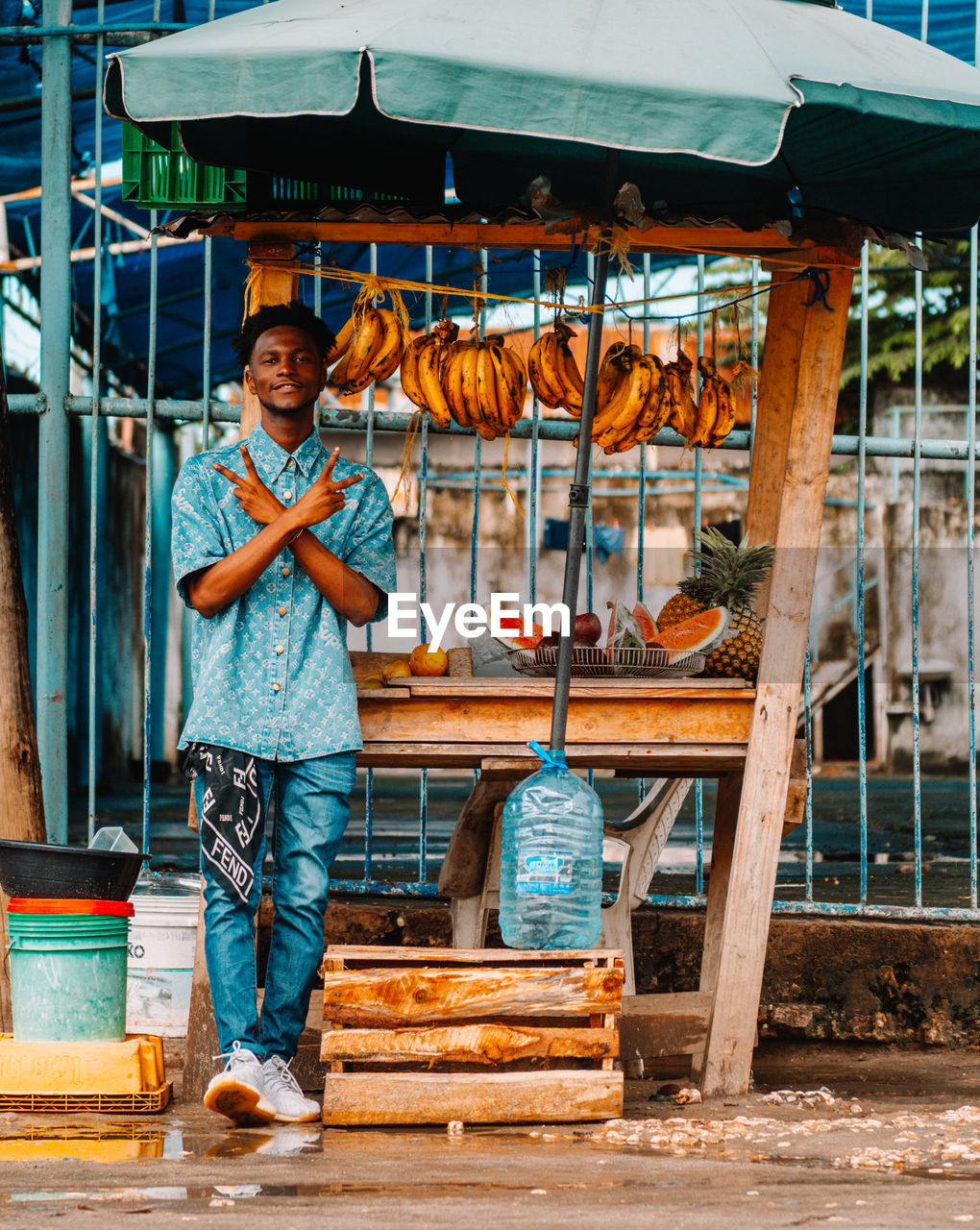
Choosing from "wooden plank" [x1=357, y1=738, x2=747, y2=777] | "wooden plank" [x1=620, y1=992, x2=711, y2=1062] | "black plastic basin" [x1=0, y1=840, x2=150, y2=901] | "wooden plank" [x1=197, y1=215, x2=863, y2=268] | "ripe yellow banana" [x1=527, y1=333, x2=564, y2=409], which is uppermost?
"wooden plank" [x1=197, y1=215, x2=863, y2=268]

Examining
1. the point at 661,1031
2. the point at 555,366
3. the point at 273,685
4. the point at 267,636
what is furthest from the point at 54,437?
the point at 661,1031

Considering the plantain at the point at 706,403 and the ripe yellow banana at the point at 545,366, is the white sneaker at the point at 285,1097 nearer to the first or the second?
the ripe yellow banana at the point at 545,366

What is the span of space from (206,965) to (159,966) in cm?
61

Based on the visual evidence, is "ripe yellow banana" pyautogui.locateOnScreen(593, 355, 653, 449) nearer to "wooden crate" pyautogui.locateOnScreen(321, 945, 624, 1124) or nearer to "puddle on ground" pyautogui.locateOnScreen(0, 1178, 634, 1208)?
"wooden crate" pyautogui.locateOnScreen(321, 945, 624, 1124)

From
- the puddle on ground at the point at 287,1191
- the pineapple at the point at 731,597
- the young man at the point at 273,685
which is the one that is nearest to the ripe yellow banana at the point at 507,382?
the young man at the point at 273,685

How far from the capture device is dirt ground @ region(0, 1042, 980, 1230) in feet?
9.06

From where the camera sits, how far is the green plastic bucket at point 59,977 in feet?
12.2

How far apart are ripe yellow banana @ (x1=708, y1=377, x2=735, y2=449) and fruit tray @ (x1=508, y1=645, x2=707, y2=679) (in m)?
0.86

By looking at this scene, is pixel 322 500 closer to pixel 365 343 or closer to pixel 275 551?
pixel 275 551

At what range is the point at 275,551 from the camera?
3.59 meters

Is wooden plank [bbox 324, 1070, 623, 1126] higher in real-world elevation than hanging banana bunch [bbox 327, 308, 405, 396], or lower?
lower

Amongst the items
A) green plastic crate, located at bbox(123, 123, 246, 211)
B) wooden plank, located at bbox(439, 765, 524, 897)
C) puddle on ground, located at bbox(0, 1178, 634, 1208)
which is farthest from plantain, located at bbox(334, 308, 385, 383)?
puddle on ground, located at bbox(0, 1178, 634, 1208)

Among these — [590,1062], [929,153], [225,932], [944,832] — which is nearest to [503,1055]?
[590,1062]

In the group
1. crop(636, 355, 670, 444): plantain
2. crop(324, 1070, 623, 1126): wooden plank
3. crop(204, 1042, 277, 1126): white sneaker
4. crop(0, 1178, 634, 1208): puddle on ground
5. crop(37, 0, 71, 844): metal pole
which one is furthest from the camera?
crop(37, 0, 71, 844): metal pole
